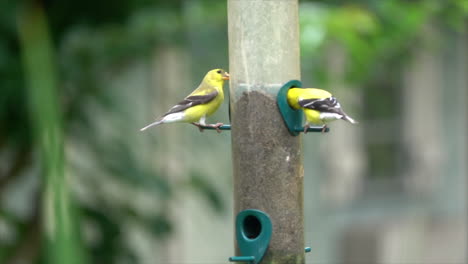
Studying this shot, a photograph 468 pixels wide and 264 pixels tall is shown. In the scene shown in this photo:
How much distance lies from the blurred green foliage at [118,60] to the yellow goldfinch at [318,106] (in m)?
1.42

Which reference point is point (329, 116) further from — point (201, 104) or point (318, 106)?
point (201, 104)

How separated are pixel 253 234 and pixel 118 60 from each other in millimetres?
2942

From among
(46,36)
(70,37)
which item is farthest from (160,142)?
(46,36)

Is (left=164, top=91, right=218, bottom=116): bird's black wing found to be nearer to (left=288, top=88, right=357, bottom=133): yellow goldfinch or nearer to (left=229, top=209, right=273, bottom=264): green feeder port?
(left=288, top=88, right=357, bottom=133): yellow goldfinch

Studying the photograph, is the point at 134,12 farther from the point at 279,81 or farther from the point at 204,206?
the point at 204,206

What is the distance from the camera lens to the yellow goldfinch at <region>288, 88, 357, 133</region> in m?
3.35

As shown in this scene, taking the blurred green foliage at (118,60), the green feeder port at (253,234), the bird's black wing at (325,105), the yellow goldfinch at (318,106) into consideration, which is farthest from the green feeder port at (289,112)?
the blurred green foliage at (118,60)

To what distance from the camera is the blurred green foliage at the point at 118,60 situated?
16.8ft

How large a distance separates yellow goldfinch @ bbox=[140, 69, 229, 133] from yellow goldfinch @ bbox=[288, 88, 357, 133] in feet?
0.98

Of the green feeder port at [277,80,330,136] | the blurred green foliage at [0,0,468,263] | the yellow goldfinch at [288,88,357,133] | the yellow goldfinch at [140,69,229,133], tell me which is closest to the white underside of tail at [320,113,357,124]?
the yellow goldfinch at [288,88,357,133]

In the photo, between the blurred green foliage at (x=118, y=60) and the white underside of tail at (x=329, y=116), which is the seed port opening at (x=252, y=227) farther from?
the blurred green foliage at (x=118, y=60)

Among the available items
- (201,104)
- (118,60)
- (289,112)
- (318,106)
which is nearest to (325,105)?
(318,106)

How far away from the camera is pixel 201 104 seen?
3564 mm

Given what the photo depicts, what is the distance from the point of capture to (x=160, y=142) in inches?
284
